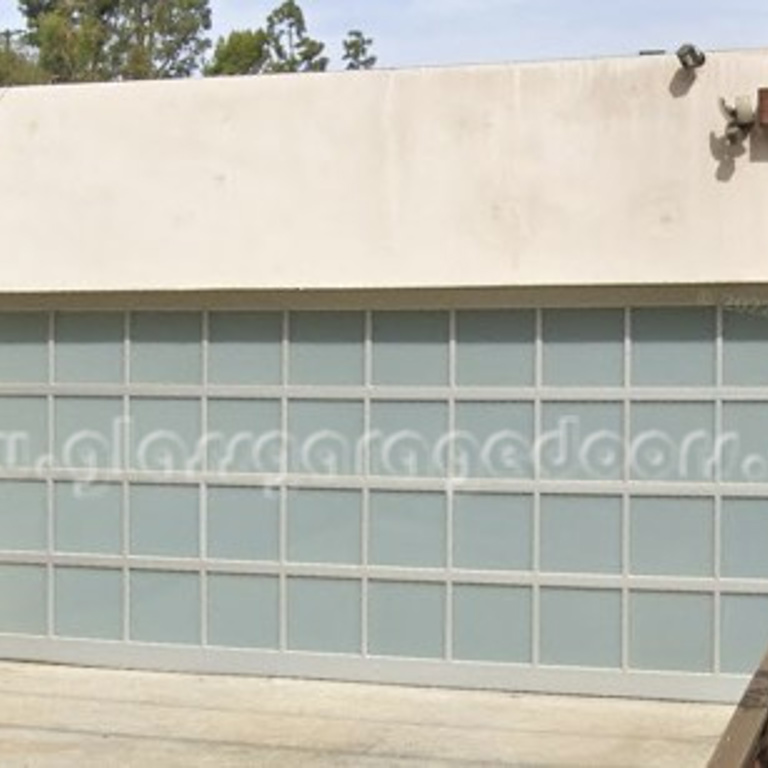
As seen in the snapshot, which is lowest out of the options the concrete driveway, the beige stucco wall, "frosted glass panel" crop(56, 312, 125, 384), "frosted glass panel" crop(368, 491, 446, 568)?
the concrete driveway

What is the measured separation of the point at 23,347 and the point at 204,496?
1532 mm

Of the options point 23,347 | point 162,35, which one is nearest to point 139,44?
point 162,35

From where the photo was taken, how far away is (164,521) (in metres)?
9.46

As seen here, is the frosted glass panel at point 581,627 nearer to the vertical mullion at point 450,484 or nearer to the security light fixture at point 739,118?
the vertical mullion at point 450,484

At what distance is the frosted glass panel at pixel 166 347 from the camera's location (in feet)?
30.8

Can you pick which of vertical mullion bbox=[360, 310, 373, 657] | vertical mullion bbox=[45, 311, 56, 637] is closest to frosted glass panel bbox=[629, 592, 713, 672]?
vertical mullion bbox=[360, 310, 373, 657]

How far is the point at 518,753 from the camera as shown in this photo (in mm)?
7574

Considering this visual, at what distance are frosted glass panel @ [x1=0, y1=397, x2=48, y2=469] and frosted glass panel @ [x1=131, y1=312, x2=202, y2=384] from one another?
696 millimetres

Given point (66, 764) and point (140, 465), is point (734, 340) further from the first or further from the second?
point (66, 764)

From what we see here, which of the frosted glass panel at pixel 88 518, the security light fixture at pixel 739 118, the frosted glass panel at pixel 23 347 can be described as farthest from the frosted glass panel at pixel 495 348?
the frosted glass panel at pixel 23 347

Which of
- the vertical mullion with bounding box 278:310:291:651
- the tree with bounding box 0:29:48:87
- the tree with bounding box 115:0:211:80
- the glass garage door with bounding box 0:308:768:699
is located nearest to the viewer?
the glass garage door with bounding box 0:308:768:699

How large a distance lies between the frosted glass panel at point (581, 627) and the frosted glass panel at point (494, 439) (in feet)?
2.48

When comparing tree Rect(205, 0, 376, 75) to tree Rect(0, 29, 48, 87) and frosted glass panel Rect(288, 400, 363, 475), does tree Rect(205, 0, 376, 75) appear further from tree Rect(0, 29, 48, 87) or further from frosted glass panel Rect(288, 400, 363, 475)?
frosted glass panel Rect(288, 400, 363, 475)

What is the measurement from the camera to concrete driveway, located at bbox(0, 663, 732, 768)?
7.48 m
